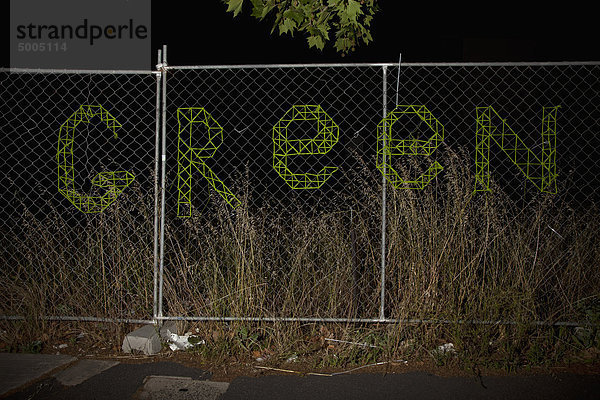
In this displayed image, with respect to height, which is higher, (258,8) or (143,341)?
(258,8)

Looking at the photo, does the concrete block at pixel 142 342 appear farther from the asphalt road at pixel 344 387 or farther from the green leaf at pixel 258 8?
the green leaf at pixel 258 8

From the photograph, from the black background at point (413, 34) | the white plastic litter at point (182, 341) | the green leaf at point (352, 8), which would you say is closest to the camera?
the white plastic litter at point (182, 341)

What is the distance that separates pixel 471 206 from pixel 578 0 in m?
8.62

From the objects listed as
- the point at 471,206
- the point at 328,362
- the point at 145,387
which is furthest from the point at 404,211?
the point at 145,387

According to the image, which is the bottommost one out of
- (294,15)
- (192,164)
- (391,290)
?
(391,290)

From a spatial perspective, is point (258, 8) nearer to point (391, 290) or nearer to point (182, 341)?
point (391, 290)

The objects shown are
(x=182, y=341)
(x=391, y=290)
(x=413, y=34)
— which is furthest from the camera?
(x=413, y=34)

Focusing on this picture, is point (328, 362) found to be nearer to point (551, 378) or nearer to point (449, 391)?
point (449, 391)

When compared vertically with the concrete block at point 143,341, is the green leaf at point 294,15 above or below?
above

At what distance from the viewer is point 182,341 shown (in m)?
4.05

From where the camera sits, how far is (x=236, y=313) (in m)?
3.88

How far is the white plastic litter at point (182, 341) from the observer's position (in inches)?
155

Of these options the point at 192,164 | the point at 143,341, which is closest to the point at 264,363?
the point at 143,341

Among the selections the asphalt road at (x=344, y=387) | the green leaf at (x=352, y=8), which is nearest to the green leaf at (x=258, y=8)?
the green leaf at (x=352, y=8)
